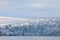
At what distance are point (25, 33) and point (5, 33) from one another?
7.07 meters

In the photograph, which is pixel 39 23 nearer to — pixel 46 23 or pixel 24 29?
pixel 46 23

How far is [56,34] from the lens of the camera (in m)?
78.1

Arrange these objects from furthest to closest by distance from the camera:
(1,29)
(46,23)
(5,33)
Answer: (46,23) → (5,33) → (1,29)

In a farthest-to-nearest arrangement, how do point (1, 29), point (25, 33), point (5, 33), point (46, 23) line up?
point (46, 23) < point (25, 33) < point (5, 33) < point (1, 29)

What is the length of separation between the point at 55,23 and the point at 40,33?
5127mm

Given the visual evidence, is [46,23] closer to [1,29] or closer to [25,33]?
[25,33]

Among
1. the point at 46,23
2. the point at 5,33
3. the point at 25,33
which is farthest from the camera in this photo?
the point at 46,23

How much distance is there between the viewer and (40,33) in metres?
84.4

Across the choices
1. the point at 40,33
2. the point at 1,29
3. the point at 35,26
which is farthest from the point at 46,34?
the point at 1,29

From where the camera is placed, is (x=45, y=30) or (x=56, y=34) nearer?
(x=56, y=34)

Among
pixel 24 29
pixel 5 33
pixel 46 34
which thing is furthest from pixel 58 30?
pixel 5 33

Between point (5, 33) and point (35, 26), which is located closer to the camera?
point (5, 33)

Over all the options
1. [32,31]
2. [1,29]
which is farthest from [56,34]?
[1,29]

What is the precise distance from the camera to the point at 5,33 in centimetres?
7569
